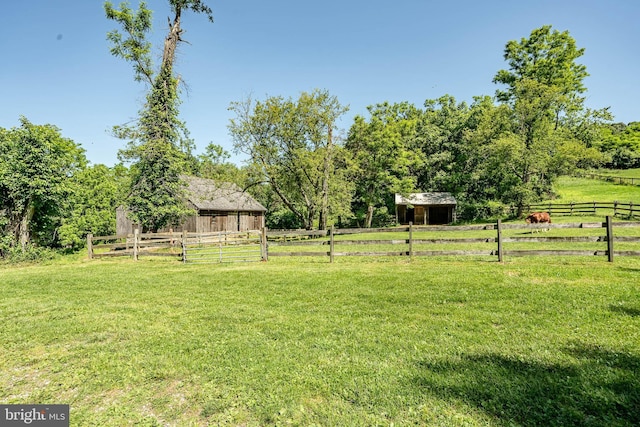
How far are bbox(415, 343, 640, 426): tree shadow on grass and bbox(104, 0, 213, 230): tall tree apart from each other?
20.1 m

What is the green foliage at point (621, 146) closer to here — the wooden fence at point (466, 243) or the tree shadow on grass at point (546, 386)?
the wooden fence at point (466, 243)

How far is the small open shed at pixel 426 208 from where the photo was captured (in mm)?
37906

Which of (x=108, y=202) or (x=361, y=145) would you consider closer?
(x=108, y=202)

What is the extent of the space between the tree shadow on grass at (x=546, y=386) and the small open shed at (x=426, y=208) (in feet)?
113

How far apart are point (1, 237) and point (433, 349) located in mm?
20569

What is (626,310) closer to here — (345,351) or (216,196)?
(345,351)

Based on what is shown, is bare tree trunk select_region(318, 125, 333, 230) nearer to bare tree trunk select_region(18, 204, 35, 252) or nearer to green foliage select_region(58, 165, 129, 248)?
green foliage select_region(58, 165, 129, 248)

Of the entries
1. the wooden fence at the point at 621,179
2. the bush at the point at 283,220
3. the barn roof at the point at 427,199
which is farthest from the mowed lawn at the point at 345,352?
the wooden fence at the point at 621,179

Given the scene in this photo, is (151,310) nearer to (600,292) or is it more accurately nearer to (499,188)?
(600,292)

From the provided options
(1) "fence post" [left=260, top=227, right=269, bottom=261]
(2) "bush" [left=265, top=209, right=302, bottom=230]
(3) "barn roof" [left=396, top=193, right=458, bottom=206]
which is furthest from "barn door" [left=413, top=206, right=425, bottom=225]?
(1) "fence post" [left=260, top=227, right=269, bottom=261]

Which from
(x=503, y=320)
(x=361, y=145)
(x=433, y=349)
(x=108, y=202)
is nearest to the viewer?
(x=433, y=349)

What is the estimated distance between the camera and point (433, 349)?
422cm

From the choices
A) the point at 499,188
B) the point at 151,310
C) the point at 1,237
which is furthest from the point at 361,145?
the point at 151,310

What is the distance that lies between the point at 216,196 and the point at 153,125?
1003 centimetres
